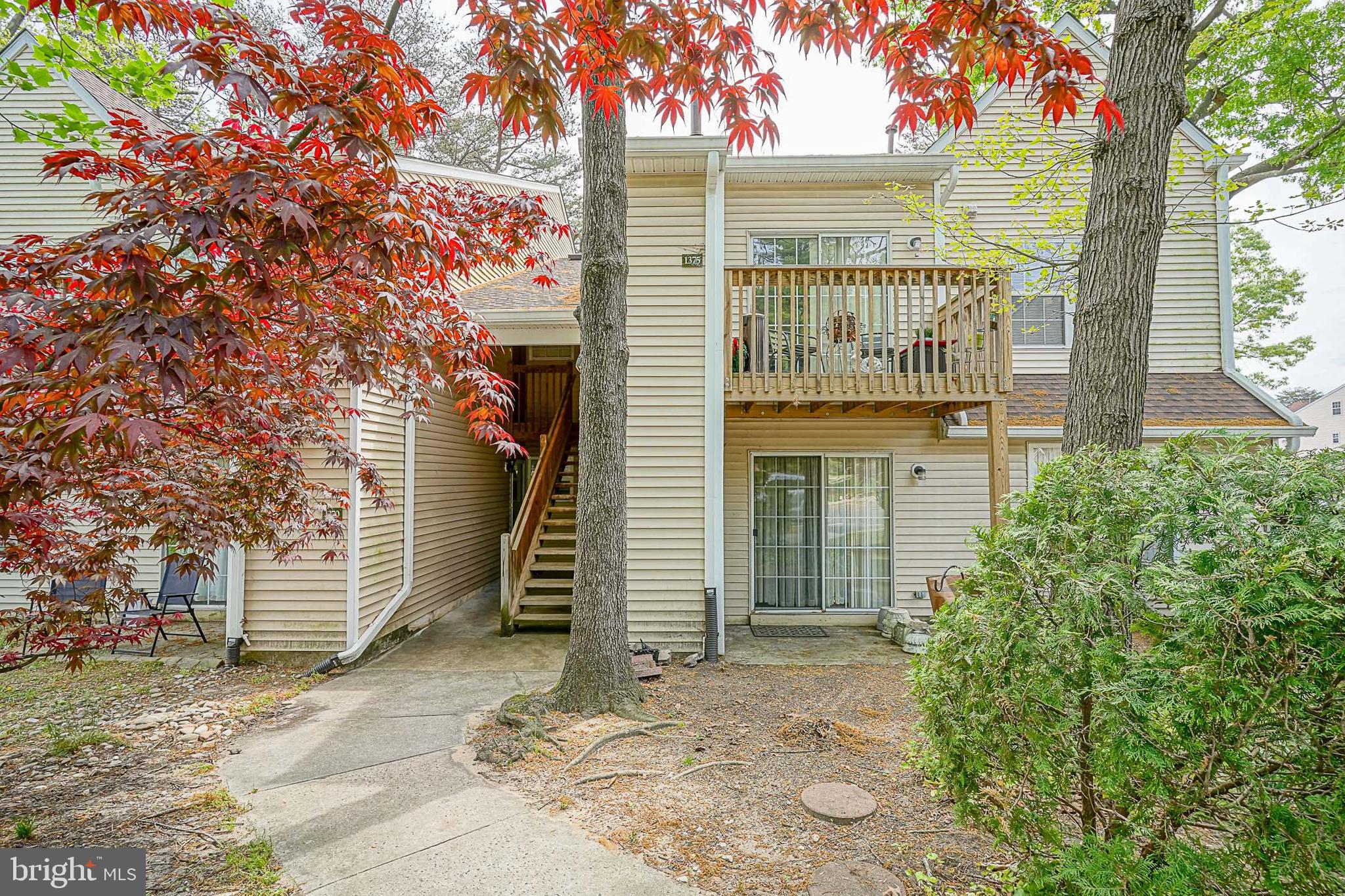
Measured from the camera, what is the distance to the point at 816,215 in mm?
7988

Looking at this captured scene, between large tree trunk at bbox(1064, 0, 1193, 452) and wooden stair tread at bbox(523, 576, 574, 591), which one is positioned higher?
large tree trunk at bbox(1064, 0, 1193, 452)

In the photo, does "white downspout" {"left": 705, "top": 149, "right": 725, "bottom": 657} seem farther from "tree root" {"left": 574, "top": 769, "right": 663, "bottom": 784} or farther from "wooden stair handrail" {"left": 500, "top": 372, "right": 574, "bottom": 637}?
"tree root" {"left": 574, "top": 769, "right": 663, "bottom": 784}

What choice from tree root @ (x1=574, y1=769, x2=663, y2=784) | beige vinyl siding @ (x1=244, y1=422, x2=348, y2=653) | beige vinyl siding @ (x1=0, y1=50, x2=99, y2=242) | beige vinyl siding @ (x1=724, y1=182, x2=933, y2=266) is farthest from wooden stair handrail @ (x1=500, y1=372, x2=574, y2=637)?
beige vinyl siding @ (x1=0, y1=50, x2=99, y2=242)

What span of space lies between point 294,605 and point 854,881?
5.55 meters

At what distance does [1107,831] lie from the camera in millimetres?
1985

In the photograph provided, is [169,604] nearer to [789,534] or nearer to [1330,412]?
[789,534]

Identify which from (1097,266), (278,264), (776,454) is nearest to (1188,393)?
(776,454)

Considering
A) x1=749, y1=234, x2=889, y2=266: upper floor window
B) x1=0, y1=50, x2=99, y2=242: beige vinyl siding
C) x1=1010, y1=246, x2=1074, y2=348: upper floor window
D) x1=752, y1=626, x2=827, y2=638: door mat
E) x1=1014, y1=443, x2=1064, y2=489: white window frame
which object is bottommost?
x1=752, y1=626, x2=827, y2=638: door mat

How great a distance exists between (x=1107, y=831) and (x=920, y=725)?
0.66m

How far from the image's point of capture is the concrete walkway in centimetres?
253

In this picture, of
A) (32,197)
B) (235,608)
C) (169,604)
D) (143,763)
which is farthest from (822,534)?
(32,197)

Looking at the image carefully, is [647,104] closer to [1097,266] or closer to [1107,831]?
[1097,266]

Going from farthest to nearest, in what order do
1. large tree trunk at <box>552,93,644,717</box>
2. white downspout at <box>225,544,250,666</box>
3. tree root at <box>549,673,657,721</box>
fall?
white downspout at <box>225,544,250,666</box>, large tree trunk at <box>552,93,644,717</box>, tree root at <box>549,673,657,721</box>

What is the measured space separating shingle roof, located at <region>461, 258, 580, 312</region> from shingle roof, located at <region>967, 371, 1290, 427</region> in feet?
17.9
